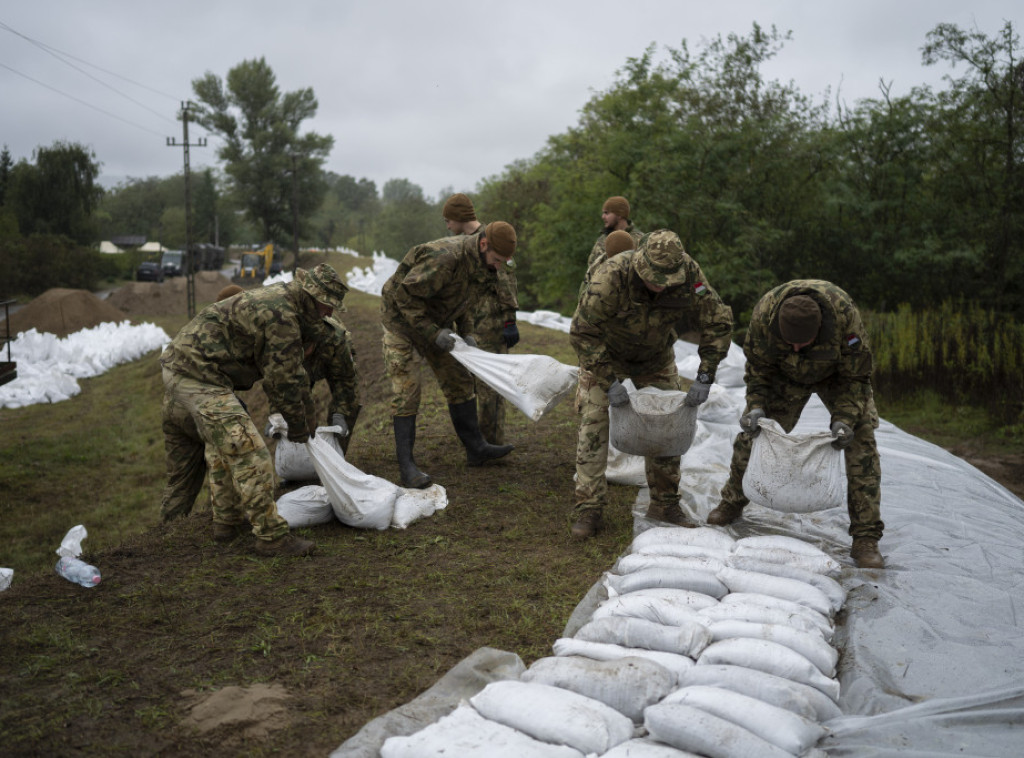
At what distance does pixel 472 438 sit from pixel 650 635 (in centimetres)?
302

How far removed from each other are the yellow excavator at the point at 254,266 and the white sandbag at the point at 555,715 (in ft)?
96.2

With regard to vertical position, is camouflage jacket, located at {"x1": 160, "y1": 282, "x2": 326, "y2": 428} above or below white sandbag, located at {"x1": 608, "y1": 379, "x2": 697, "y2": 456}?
above

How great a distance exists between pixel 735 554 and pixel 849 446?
2.94 ft

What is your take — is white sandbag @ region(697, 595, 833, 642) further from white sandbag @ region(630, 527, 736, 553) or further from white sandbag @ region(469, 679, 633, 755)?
white sandbag @ region(469, 679, 633, 755)

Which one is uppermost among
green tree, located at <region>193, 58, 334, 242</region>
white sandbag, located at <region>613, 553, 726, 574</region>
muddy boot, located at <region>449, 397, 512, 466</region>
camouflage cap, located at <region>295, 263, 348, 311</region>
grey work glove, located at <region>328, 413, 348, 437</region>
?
green tree, located at <region>193, 58, 334, 242</region>

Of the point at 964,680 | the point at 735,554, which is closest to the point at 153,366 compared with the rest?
the point at 735,554

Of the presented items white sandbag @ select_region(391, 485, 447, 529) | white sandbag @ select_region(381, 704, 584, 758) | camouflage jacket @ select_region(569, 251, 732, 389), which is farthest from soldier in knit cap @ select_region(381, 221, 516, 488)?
white sandbag @ select_region(381, 704, 584, 758)

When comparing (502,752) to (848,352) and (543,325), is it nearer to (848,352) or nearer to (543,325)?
(848,352)

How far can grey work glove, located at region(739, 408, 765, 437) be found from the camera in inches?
162

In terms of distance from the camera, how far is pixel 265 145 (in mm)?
46312

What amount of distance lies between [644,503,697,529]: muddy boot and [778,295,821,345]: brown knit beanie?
1.24 m

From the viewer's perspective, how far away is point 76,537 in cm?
462

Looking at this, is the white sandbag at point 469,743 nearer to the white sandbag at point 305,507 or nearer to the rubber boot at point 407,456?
the white sandbag at point 305,507

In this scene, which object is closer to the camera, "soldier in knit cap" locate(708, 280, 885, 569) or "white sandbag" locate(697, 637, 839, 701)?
"white sandbag" locate(697, 637, 839, 701)
